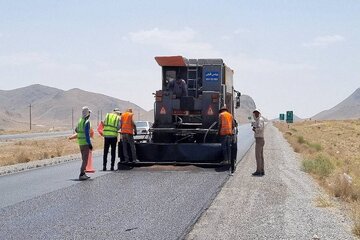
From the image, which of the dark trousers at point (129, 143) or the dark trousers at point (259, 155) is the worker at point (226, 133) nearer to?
the dark trousers at point (259, 155)

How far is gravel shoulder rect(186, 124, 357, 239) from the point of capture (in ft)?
31.0

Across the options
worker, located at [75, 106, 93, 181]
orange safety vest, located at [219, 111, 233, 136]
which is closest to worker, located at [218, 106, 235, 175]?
orange safety vest, located at [219, 111, 233, 136]

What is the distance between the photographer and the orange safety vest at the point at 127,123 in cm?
1936

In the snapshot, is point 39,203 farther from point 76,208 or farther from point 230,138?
point 230,138

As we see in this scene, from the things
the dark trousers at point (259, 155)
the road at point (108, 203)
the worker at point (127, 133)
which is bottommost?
the road at point (108, 203)

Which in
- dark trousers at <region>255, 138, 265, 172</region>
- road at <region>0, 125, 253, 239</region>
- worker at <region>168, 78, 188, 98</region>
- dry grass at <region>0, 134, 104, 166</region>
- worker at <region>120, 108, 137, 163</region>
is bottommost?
dry grass at <region>0, 134, 104, 166</region>

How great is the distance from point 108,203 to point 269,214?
3141 mm

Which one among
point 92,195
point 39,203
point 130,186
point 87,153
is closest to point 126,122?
point 87,153

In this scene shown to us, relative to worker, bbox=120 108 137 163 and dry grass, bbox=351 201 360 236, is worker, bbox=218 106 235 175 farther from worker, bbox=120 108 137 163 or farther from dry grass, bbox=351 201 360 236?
dry grass, bbox=351 201 360 236

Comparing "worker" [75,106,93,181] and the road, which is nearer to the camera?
the road

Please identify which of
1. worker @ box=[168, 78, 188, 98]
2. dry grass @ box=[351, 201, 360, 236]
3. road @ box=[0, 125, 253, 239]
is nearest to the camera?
road @ box=[0, 125, 253, 239]

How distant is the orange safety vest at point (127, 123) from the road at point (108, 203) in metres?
1.38

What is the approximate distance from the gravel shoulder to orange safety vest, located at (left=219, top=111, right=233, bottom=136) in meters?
2.08

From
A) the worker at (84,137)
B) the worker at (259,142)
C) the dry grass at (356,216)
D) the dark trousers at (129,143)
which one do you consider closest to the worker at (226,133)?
the worker at (259,142)
